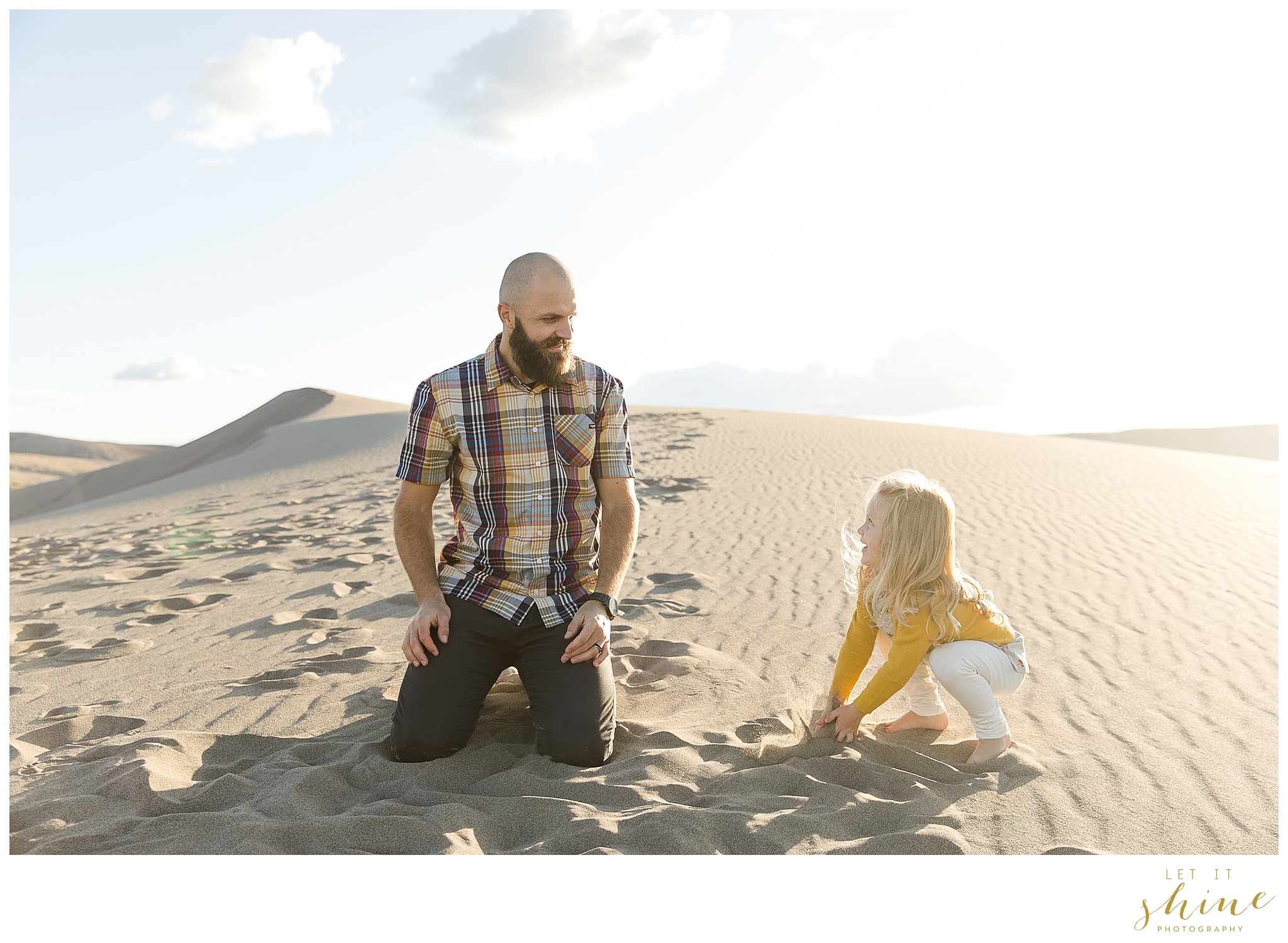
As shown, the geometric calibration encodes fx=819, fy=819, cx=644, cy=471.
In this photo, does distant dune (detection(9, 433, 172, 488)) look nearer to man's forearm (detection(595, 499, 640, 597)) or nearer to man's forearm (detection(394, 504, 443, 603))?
man's forearm (detection(394, 504, 443, 603))

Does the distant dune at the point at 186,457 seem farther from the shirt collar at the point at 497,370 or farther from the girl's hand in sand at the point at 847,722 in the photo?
the girl's hand in sand at the point at 847,722

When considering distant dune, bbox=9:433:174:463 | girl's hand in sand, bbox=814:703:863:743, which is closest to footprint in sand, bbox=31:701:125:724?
girl's hand in sand, bbox=814:703:863:743

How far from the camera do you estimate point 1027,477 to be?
1214 cm

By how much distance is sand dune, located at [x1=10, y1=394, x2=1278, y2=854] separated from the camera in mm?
2623

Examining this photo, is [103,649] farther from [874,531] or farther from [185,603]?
[874,531]

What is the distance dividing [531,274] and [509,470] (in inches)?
31.4

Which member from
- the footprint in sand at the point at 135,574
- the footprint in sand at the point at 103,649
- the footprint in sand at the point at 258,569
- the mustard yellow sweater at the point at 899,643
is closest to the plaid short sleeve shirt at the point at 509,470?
the mustard yellow sweater at the point at 899,643

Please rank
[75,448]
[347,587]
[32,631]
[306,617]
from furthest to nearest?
[75,448], [347,587], [32,631], [306,617]

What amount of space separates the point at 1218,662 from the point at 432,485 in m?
4.39

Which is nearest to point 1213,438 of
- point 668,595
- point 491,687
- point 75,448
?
point 668,595

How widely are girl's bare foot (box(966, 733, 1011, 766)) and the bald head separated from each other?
2.39 metres

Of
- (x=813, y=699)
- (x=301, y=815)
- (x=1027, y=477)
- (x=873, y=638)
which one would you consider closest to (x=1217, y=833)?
(x=873, y=638)

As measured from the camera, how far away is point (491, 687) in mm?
3361

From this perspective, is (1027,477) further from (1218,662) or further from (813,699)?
(813,699)
